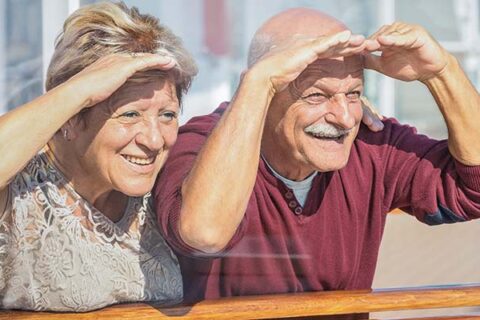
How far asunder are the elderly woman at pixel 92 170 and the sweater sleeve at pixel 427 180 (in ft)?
1.76

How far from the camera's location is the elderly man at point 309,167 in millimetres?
1744

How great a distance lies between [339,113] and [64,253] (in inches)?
23.9

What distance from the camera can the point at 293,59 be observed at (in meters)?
1.79

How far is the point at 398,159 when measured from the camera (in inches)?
85.1

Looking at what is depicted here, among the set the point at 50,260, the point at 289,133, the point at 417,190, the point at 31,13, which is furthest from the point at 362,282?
the point at 31,13

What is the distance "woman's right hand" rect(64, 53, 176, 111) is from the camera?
174 centimetres

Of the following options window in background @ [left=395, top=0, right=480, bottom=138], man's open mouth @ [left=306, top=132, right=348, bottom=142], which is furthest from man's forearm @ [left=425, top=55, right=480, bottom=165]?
window in background @ [left=395, top=0, right=480, bottom=138]

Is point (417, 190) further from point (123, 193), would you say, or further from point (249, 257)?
point (123, 193)

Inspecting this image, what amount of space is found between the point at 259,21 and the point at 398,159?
465 millimetres

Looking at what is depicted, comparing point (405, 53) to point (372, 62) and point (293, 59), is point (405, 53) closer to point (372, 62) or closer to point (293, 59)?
point (372, 62)

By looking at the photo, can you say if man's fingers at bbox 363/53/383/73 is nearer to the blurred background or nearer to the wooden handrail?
the blurred background

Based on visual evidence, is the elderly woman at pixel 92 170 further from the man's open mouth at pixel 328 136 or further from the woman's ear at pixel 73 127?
the man's open mouth at pixel 328 136

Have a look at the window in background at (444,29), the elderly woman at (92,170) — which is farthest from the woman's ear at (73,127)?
the window in background at (444,29)

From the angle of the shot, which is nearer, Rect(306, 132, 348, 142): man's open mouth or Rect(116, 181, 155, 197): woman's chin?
Rect(116, 181, 155, 197): woman's chin
